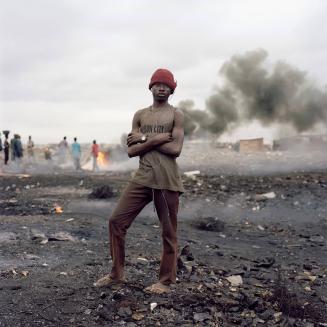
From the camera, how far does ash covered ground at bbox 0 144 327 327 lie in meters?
3.68

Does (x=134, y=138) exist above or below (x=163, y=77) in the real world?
below

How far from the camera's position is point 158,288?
13.0 feet

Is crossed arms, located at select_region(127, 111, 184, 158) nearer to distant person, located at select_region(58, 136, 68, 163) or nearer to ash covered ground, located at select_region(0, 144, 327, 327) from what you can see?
ash covered ground, located at select_region(0, 144, 327, 327)

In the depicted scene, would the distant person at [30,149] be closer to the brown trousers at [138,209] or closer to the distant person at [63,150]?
the distant person at [63,150]

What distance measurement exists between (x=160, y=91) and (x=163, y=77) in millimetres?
121

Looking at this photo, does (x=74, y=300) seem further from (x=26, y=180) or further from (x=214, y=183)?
(x=26, y=180)

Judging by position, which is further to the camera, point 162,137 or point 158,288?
point 158,288

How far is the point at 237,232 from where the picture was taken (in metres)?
8.12

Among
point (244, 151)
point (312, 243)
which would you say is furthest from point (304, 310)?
point (244, 151)

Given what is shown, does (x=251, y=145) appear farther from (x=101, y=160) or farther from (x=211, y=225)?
(x=211, y=225)

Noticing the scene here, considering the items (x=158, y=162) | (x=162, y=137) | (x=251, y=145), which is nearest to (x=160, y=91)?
(x=162, y=137)

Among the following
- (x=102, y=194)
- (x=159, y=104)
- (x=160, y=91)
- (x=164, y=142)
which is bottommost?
(x=102, y=194)

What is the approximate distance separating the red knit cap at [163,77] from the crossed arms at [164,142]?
0.85 feet

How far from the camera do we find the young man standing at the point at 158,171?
384 cm
